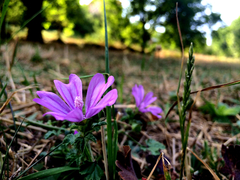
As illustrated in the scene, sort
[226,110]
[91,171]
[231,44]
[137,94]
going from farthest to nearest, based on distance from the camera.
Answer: [231,44], [226,110], [137,94], [91,171]

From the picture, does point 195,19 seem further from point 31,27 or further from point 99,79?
point 99,79

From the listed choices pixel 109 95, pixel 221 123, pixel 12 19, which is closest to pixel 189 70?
pixel 109 95

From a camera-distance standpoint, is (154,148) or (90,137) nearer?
(90,137)

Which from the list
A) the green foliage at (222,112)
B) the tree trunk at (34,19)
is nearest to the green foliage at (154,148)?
the green foliage at (222,112)

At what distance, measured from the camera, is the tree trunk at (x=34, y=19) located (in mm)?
7125

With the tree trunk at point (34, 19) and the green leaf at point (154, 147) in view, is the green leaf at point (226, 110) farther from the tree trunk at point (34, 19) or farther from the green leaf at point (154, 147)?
the tree trunk at point (34, 19)

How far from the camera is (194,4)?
8758 millimetres

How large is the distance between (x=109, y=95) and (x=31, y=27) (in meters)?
9.03

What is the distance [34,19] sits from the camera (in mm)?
7414

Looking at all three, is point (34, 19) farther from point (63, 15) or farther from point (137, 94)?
point (137, 94)

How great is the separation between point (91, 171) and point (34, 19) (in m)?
Result: 8.21

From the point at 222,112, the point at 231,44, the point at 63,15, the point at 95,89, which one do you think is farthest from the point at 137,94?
the point at 231,44

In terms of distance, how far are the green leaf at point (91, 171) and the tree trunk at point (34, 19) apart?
7232mm

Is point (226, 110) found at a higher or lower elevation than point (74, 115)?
lower
